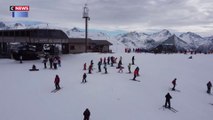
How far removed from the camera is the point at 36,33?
1483 inches

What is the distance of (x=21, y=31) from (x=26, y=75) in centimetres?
1693

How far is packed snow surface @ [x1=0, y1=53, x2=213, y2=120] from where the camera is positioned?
51.7 ft

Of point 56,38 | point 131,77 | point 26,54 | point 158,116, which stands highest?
point 56,38

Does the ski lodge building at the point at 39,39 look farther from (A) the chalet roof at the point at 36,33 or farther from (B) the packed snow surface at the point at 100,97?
(B) the packed snow surface at the point at 100,97

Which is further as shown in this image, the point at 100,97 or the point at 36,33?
the point at 36,33

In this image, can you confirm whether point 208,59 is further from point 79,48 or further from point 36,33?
point 36,33

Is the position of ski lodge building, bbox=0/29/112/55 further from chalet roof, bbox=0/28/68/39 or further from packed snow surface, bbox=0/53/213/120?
packed snow surface, bbox=0/53/213/120

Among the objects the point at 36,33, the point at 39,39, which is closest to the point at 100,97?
the point at 39,39

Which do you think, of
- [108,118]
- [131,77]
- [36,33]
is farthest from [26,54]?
[108,118]

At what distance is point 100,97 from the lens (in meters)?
18.4

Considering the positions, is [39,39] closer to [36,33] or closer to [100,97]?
[36,33]

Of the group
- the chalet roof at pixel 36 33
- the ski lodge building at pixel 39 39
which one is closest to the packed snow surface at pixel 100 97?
the ski lodge building at pixel 39 39

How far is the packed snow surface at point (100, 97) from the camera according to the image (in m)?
15.8

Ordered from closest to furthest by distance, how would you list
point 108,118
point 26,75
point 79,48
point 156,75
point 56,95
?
point 108,118 → point 56,95 → point 26,75 → point 156,75 → point 79,48
